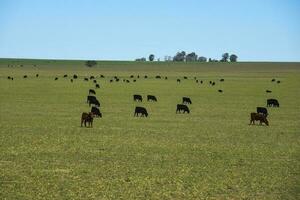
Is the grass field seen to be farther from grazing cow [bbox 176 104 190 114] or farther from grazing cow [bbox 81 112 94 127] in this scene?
grazing cow [bbox 176 104 190 114]

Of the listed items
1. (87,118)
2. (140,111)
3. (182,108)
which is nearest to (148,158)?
(87,118)

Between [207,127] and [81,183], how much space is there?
→ 13142 mm

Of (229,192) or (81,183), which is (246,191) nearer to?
(229,192)

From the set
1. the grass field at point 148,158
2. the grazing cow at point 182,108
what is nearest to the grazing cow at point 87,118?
the grass field at point 148,158

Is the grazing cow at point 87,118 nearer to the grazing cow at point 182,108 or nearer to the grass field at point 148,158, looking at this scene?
the grass field at point 148,158

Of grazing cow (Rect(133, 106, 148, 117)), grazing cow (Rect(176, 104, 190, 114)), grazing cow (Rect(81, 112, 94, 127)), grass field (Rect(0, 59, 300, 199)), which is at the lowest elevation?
grass field (Rect(0, 59, 300, 199))

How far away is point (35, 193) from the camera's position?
13.0m

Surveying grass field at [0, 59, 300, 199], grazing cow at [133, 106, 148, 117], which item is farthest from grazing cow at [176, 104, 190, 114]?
grazing cow at [133, 106, 148, 117]

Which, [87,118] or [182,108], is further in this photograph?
[182,108]

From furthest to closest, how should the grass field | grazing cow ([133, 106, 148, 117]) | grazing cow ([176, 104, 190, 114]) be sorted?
grazing cow ([176, 104, 190, 114])
grazing cow ([133, 106, 148, 117])
the grass field

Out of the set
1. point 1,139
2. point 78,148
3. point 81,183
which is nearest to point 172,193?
point 81,183

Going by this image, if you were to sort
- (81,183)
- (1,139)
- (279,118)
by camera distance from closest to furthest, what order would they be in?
(81,183), (1,139), (279,118)

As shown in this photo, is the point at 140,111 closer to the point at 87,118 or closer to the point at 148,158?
the point at 87,118

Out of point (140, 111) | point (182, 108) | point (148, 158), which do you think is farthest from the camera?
point (182, 108)
